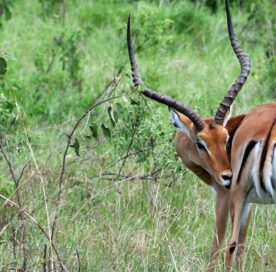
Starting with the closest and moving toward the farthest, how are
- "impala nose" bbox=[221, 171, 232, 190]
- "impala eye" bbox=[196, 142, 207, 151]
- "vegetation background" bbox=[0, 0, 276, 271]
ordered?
"vegetation background" bbox=[0, 0, 276, 271]
"impala nose" bbox=[221, 171, 232, 190]
"impala eye" bbox=[196, 142, 207, 151]

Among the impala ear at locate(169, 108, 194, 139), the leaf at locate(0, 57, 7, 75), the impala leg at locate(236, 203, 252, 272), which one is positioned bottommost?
the impala leg at locate(236, 203, 252, 272)

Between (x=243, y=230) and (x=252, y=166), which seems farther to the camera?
(x=243, y=230)

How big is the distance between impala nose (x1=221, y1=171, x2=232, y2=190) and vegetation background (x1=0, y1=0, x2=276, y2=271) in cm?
40

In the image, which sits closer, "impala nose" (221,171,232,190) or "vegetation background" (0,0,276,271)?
"vegetation background" (0,0,276,271)

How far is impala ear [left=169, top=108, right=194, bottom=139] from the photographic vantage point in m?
6.11

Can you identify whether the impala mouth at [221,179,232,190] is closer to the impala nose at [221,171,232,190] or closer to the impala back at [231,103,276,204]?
the impala nose at [221,171,232,190]

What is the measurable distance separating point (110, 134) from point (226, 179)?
0.72 m

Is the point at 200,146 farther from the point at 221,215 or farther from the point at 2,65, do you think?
the point at 2,65

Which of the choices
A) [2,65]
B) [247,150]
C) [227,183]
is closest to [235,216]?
[227,183]

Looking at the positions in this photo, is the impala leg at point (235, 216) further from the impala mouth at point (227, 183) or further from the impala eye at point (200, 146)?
the impala eye at point (200, 146)

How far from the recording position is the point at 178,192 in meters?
6.71

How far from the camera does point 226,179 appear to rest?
5742mm

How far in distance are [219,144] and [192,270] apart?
0.81m

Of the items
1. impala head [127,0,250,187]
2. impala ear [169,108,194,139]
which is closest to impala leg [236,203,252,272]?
impala head [127,0,250,187]
